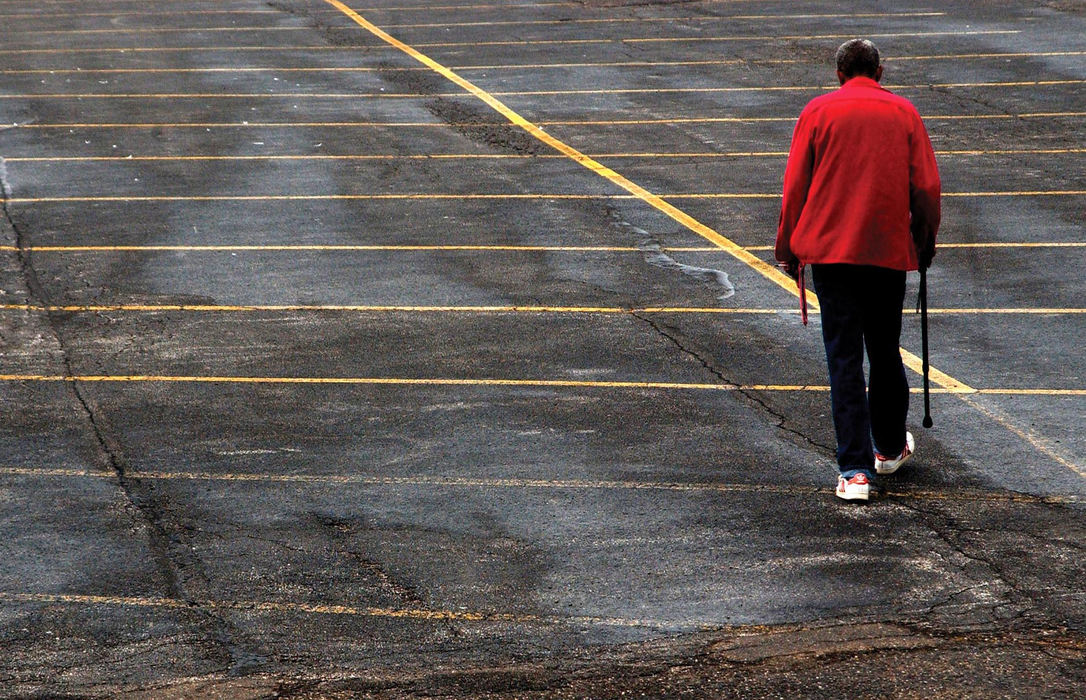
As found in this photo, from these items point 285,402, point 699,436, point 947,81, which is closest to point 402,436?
point 285,402

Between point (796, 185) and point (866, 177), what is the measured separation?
31cm

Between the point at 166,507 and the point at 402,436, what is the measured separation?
1451 millimetres

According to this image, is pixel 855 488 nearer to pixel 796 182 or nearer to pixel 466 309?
pixel 796 182

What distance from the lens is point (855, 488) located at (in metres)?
6.79

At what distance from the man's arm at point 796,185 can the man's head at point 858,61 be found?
0.95 ft

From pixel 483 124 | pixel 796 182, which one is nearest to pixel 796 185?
pixel 796 182

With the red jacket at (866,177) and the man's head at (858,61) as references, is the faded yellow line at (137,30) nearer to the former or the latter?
the man's head at (858,61)

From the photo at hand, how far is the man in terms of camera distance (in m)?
6.65

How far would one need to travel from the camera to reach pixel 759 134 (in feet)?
57.1

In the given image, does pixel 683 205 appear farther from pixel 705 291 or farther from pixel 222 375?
pixel 222 375

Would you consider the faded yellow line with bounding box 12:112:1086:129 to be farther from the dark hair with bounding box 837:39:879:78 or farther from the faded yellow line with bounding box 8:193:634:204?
the dark hair with bounding box 837:39:879:78

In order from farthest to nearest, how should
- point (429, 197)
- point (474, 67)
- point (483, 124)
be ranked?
point (474, 67) < point (483, 124) < point (429, 197)

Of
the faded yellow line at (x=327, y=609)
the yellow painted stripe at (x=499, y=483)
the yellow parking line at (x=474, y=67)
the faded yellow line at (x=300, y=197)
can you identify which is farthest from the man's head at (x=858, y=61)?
the yellow parking line at (x=474, y=67)

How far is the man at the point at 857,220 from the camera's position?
6.65 metres
